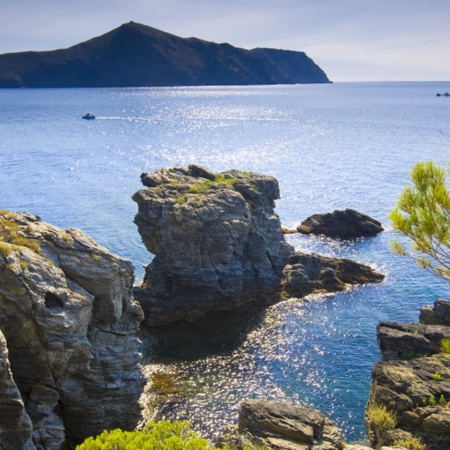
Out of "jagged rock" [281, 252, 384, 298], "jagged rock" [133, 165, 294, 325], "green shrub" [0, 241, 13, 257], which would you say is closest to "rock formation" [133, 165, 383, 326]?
"jagged rock" [133, 165, 294, 325]

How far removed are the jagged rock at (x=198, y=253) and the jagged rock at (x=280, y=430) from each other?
94.1 ft

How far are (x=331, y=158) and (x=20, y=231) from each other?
12405 centimetres

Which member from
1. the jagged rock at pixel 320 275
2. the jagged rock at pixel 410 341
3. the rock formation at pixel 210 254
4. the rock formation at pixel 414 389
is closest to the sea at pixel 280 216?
the jagged rock at pixel 320 275

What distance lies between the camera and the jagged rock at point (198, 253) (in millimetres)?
58812

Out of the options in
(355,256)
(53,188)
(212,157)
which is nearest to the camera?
(355,256)

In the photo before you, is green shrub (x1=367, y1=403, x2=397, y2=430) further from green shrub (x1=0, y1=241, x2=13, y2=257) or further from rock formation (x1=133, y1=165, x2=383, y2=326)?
rock formation (x1=133, y1=165, x2=383, y2=326)

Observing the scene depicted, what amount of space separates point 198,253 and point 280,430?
32952mm

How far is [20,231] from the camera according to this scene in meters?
34.6

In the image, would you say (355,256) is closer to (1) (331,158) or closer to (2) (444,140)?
(1) (331,158)

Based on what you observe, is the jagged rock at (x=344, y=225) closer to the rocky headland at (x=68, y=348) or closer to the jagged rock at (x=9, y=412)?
the rocky headland at (x=68, y=348)

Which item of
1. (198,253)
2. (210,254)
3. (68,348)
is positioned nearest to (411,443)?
(68,348)

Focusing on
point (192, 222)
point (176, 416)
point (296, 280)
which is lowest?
point (176, 416)

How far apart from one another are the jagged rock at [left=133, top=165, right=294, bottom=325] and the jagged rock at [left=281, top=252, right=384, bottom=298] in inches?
81.6

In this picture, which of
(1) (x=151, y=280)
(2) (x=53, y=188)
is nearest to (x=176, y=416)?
(1) (x=151, y=280)
